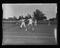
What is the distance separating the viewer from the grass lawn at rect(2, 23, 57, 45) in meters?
3.26

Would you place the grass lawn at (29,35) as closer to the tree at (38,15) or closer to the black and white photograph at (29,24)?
the black and white photograph at (29,24)

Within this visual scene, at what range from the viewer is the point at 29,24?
130 inches

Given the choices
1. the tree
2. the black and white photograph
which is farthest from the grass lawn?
the tree

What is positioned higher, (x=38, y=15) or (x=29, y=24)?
(x=38, y=15)

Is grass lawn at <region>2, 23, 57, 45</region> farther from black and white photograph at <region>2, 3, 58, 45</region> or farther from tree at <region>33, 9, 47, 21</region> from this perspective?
tree at <region>33, 9, 47, 21</region>

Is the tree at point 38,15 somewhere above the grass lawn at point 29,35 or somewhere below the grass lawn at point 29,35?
above

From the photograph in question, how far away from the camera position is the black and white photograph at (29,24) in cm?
327

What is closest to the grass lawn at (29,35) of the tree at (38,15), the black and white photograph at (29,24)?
the black and white photograph at (29,24)

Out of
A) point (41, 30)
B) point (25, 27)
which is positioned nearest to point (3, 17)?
point (25, 27)

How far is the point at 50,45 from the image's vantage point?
3.27 m

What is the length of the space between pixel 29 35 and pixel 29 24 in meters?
0.28

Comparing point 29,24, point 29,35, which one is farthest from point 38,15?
point 29,35

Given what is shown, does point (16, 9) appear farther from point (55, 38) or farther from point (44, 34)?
point (55, 38)

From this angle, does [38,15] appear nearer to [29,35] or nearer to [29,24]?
[29,24]
